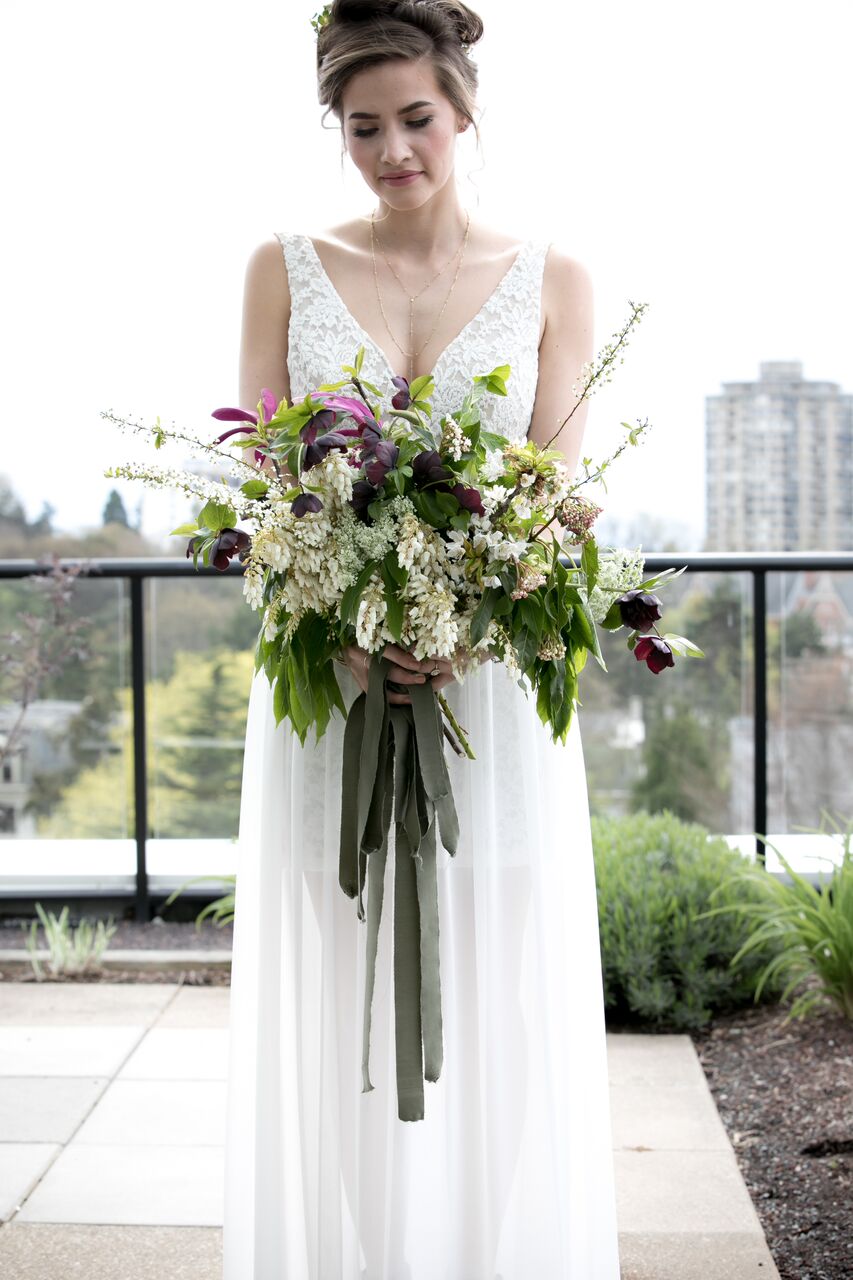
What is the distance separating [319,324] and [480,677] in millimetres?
580

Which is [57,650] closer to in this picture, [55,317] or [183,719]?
[183,719]

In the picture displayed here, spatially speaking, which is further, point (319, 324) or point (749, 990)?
point (749, 990)

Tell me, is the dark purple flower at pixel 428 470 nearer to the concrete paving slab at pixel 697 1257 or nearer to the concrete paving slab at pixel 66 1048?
the concrete paving slab at pixel 697 1257

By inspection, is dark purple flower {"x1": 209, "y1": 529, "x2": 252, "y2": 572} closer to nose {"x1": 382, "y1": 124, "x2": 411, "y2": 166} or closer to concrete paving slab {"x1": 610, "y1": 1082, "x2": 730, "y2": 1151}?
nose {"x1": 382, "y1": 124, "x2": 411, "y2": 166}

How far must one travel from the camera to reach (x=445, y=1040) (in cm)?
183

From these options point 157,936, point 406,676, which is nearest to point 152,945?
point 157,936

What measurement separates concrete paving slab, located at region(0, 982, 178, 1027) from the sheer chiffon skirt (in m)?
1.55

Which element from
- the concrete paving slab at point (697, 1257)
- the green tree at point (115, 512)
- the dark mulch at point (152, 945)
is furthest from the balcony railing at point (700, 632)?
the concrete paving slab at point (697, 1257)

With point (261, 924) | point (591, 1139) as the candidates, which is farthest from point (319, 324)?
point (591, 1139)

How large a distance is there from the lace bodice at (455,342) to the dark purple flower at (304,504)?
0.43 meters

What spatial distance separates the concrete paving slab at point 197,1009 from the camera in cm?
326

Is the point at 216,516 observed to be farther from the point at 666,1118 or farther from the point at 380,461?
the point at 666,1118

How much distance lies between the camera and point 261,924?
6.03 feet

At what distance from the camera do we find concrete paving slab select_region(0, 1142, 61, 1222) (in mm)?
2346
